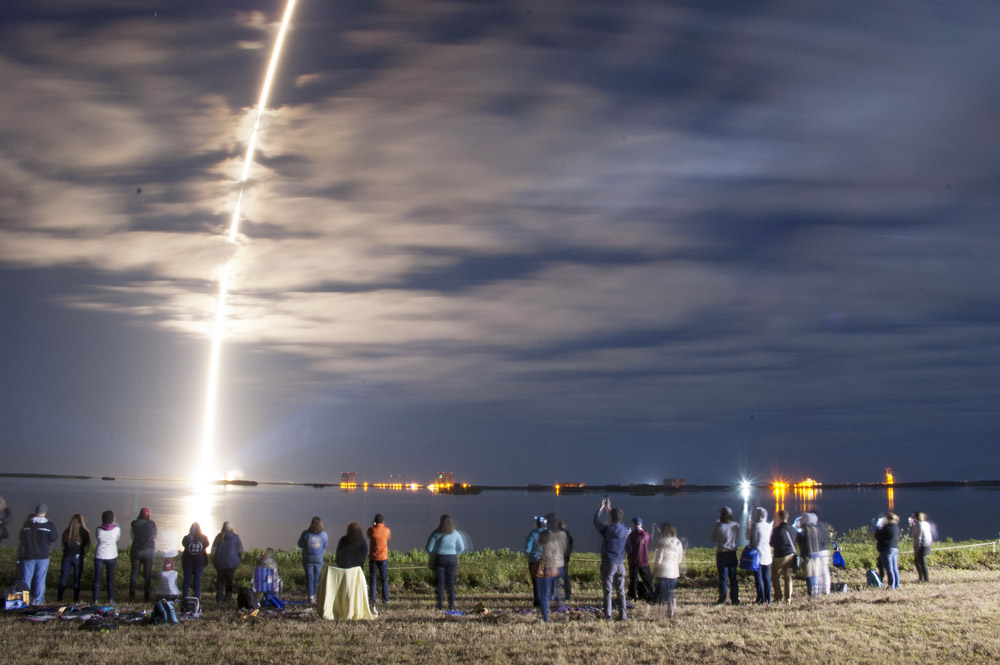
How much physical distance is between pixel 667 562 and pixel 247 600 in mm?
7665

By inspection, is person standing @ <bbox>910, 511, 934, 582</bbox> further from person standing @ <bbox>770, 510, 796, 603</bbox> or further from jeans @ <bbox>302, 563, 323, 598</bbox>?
jeans @ <bbox>302, 563, 323, 598</bbox>

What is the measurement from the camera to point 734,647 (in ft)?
43.9

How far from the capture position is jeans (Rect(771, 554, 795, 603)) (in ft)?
60.0

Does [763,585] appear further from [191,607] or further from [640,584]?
[191,607]

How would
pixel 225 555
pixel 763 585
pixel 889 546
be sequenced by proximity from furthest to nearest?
pixel 889 546
pixel 763 585
pixel 225 555

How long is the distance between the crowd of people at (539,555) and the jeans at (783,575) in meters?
0.02

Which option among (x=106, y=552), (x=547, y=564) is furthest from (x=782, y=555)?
(x=106, y=552)

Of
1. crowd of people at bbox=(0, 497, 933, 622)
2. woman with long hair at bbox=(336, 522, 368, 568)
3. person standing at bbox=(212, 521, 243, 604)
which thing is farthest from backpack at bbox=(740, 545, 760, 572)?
person standing at bbox=(212, 521, 243, 604)

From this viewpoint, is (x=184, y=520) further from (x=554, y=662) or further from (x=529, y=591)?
(x=554, y=662)

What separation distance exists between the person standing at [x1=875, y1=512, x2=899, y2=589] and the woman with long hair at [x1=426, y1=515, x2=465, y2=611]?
31.4 feet

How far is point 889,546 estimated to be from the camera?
20203mm

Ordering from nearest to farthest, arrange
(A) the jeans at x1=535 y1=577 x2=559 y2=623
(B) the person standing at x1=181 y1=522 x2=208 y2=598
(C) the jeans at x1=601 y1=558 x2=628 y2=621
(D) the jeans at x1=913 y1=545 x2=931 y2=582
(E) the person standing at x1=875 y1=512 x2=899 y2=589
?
(A) the jeans at x1=535 y1=577 x2=559 y2=623 < (C) the jeans at x1=601 y1=558 x2=628 y2=621 < (B) the person standing at x1=181 y1=522 x2=208 y2=598 < (E) the person standing at x1=875 y1=512 x2=899 y2=589 < (D) the jeans at x1=913 y1=545 x2=931 y2=582

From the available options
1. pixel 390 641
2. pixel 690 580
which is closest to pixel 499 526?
pixel 690 580

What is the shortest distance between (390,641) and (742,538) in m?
7.77
